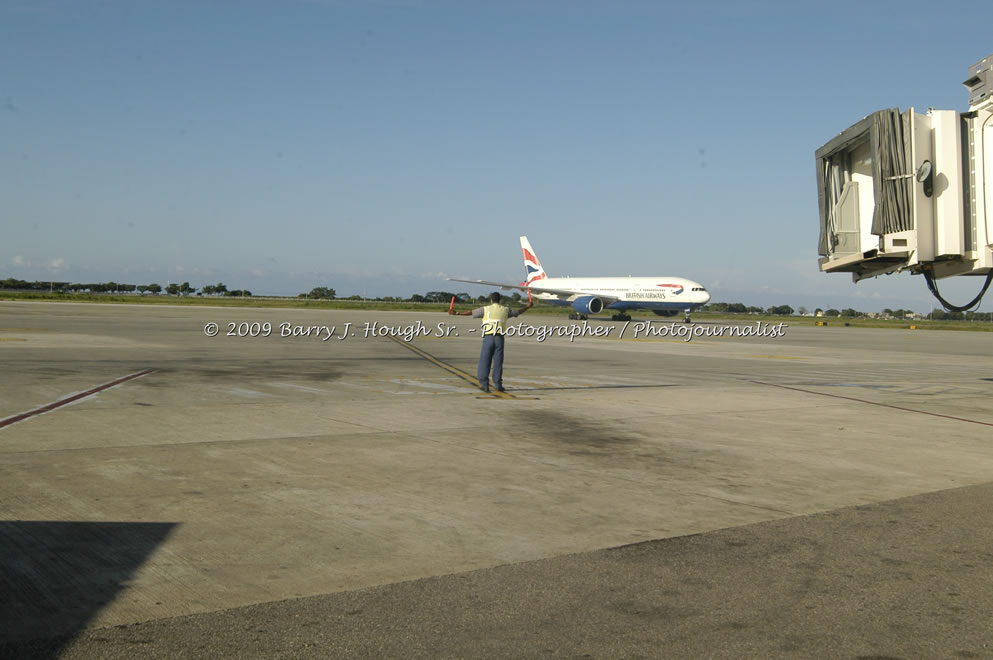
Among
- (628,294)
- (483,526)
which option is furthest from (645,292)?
(483,526)

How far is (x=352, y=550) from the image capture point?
5074 millimetres

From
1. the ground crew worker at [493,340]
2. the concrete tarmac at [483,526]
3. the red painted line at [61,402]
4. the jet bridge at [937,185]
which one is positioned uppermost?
the jet bridge at [937,185]

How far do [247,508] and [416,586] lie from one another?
205 centimetres

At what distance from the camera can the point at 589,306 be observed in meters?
56.3

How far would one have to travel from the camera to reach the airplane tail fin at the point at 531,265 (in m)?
75.9

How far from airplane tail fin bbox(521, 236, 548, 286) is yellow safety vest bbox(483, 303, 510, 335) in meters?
60.7

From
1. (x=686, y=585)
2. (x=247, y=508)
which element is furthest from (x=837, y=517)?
(x=247, y=508)

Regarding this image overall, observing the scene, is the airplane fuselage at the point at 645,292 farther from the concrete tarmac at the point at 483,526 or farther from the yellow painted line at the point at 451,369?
the concrete tarmac at the point at 483,526

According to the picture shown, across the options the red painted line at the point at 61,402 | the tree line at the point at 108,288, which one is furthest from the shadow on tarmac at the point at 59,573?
the tree line at the point at 108,288

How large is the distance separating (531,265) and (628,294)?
62.2ft

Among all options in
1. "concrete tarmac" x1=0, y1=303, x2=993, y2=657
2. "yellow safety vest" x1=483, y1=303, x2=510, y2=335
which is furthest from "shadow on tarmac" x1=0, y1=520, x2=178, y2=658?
"yellow safety vest" x1=483, y1=303, x2=510, y2=335

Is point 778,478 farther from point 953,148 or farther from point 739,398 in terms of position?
point 739,398

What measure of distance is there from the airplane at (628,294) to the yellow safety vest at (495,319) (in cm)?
3915

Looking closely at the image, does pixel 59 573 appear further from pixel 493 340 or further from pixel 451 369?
pixel 451 369
